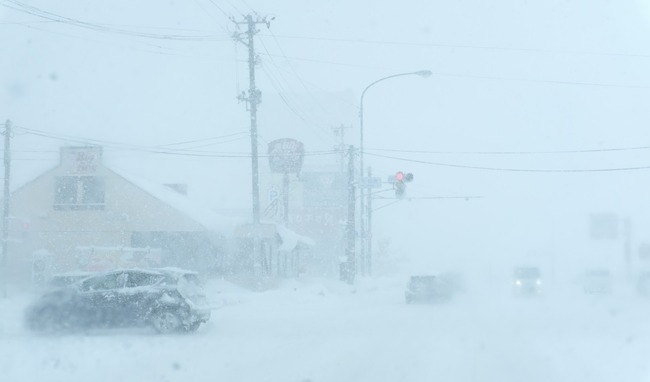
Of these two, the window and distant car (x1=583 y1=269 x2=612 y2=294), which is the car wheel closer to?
the window

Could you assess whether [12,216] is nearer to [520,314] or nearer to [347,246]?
[347,246]

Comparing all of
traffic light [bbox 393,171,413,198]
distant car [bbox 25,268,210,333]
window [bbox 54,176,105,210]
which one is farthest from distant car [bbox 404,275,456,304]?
distant car [bbox 25,268,210,333]

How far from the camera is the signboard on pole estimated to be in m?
46.7

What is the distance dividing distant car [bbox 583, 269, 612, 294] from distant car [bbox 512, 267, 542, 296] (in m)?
3.13

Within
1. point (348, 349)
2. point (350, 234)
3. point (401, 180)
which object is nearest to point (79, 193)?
point (350, 234)

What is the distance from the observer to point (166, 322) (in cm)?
1909

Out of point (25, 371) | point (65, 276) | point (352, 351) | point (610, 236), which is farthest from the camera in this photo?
point (610, 236)

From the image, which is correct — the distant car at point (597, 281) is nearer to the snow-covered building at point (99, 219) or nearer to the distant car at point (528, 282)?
the distant car at point (528, 282)

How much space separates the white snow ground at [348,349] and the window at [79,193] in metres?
18.2

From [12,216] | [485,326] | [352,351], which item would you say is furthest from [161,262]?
[352,351]

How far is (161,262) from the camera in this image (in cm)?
4175

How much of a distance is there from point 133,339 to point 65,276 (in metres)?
6.57

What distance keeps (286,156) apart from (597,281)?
685 inches

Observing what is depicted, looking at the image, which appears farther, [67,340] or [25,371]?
[67,340]
